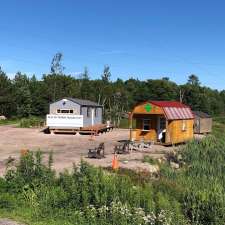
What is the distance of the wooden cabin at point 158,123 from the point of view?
32656 mm

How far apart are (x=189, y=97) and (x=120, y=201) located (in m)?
89.2

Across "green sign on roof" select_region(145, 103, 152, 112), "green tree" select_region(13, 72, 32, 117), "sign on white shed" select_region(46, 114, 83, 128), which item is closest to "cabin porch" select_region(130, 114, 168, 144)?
"green sign on roof" select_region(145, 103, 152, 112)

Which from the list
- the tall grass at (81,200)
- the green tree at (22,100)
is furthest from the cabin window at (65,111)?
the tall grass at (81,200)

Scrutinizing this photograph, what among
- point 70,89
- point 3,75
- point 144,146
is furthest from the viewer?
point 70,89

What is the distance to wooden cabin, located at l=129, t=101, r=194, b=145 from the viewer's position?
3266 cm

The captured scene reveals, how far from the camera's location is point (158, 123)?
33531 mm

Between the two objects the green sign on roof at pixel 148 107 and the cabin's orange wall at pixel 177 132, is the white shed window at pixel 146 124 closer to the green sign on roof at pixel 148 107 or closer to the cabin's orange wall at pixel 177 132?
the green sign on roof at pixel 148 107

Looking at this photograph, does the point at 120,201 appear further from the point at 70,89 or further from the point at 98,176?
the point at 70,89

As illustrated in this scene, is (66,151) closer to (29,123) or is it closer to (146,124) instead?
(146,124)

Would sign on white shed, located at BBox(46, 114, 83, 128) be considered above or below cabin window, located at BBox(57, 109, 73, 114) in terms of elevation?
below

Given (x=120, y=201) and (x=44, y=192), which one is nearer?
(x=120, y=201)

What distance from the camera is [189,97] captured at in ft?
331

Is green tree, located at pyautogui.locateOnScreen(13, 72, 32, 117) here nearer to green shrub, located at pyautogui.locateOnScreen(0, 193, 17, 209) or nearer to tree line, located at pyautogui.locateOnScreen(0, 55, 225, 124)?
tree line, located at pyautogui.locateOnScreen(0, 55, 225, 124)

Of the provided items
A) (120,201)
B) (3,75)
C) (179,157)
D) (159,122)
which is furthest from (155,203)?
(3,75)
